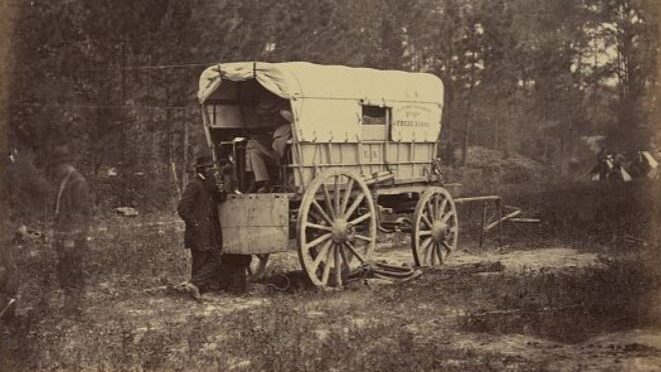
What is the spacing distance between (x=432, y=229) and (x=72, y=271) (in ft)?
18.1

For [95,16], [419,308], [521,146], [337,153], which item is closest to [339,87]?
[337,153]

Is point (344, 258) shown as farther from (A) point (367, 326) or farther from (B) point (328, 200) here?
(A) point (367, 326)

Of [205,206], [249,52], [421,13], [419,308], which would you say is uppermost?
[421,13]

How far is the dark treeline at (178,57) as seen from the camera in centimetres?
1683

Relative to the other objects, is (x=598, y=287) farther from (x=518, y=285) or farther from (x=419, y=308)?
(x=419, y=308)

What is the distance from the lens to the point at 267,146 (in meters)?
10.9

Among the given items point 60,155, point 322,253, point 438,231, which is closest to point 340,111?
point 322,253

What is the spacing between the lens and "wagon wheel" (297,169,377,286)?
9656 mm

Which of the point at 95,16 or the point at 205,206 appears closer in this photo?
the point at 205,206

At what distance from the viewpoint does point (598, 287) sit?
367 inches

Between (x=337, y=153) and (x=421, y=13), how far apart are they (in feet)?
82.4

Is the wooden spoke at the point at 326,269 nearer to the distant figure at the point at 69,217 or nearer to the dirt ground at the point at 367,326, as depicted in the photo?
the dirt ground at the point at 367,326

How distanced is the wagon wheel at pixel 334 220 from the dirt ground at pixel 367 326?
1.12 feet

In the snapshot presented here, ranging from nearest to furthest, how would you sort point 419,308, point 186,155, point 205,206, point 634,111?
point 419,308 → point 205,206 → point 186,155 → point 634,111
